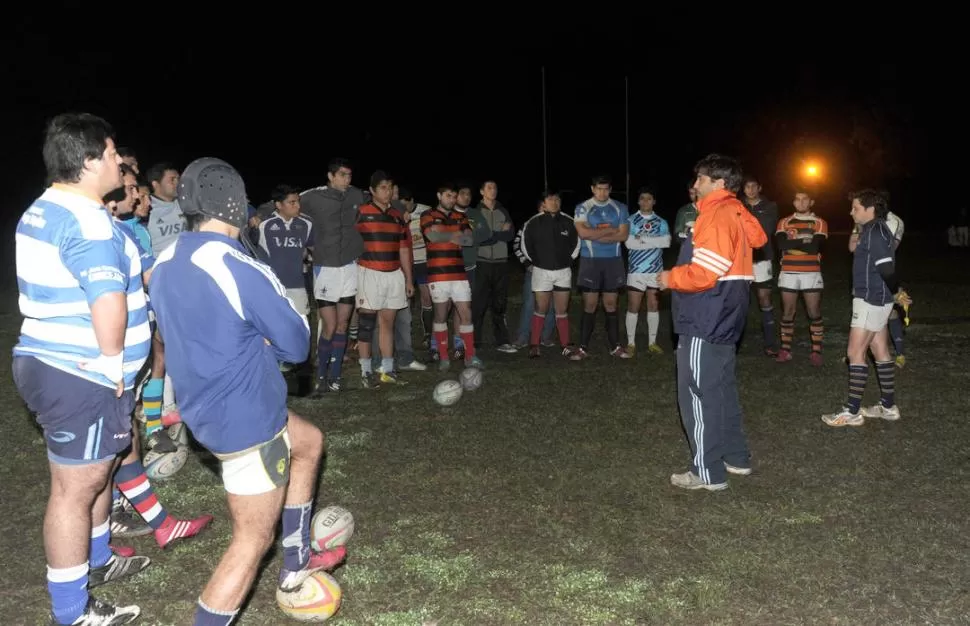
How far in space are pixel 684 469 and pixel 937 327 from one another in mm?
7982

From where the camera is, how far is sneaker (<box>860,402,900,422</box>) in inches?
290

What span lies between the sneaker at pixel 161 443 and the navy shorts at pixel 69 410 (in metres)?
2.66

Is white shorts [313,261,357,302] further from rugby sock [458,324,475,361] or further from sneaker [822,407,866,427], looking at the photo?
sneaker [822,407,866,427]

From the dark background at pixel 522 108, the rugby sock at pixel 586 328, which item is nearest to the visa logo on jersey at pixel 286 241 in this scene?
the rugby sock at pixel 586 328

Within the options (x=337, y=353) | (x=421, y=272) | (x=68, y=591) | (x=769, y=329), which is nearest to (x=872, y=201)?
(x=769, y=329)

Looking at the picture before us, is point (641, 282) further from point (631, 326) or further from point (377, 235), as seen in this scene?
point (377, 235)

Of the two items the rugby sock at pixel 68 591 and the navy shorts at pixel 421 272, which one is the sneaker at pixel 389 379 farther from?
the rugby sock at pixel 68 591

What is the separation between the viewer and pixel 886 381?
7.35 meters

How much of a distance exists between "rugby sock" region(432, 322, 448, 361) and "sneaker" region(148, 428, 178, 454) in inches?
159

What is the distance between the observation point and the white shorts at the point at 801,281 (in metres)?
9.86

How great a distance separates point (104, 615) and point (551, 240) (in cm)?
757

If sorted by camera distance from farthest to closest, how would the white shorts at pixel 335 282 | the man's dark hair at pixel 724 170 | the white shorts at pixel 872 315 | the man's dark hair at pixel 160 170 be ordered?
the white shorts at pixel 335 282 < the man's dark hair at pixel 160 170 < the white shorts at pixel 872 315 < the man's dark hair at pixel 724 170

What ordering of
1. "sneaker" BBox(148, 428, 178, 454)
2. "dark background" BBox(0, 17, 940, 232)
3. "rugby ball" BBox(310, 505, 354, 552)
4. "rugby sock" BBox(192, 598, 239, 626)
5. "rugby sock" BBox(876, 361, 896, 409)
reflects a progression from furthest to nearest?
"dark background" BBox(0, 17, 940, 232) → "rugby sock" BBox(876, 361, 896, 409) → "sneaker" BBox(148, 428, 178, 454) → "rugby ball" BBox(310, 505, 354, 552) → "rugby sock" BBox(192, 598, 239, 626)

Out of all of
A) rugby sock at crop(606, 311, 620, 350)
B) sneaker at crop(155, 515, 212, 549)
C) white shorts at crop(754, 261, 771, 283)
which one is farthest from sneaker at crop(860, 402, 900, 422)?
sneaker at crop(155, 515, 212, 549)
